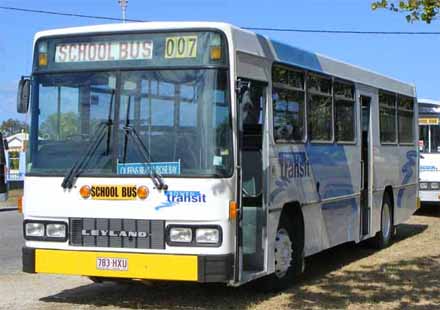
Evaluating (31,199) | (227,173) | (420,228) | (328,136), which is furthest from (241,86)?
(420,228)

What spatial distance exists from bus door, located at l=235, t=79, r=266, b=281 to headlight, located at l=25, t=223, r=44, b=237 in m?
2.16

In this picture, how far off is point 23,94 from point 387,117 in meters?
7.68

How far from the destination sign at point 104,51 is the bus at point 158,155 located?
14mm

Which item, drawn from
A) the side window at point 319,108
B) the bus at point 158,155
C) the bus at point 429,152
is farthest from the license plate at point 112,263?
the bus at point 429,152

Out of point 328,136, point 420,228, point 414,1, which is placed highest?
point 414,1

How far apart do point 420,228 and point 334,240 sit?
666 centimetres

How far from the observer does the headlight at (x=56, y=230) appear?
803 centimetres

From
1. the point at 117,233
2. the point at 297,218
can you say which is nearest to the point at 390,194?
the point at 297,218

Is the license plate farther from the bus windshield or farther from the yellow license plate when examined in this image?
the bus windshield

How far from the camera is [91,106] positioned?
8062 millimetres

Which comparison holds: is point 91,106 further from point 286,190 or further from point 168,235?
point 286,190

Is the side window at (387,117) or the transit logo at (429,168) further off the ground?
the side window at (387,117)

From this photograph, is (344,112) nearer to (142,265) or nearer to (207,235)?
(207,235)

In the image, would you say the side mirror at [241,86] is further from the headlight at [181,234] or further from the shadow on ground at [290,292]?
the shadow on ground at [290,292]
